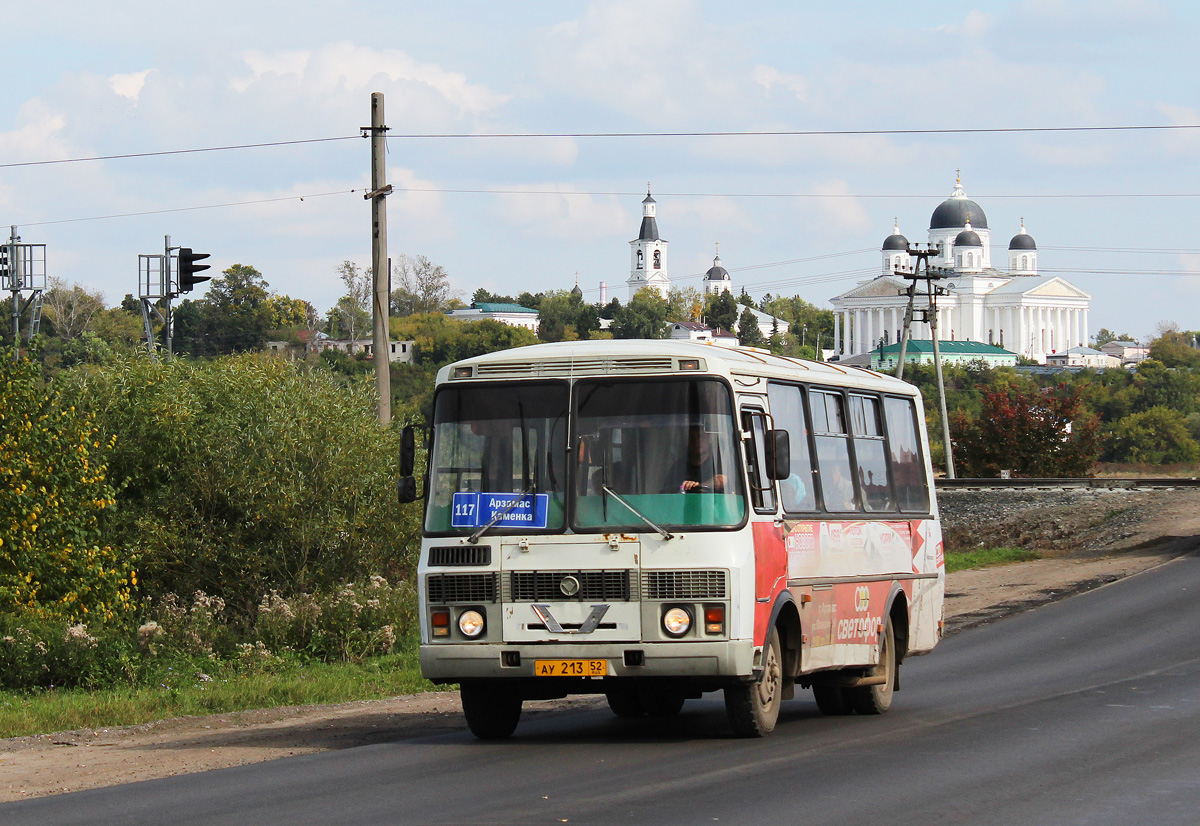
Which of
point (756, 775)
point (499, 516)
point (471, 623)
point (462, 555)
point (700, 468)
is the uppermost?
point (700, 468)

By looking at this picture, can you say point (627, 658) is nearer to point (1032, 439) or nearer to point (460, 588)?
point (460, 588)

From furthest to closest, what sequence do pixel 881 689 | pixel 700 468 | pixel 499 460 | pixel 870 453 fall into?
pixel 870 453, pixel 881 689, pixel 499 460, pixel 700 468

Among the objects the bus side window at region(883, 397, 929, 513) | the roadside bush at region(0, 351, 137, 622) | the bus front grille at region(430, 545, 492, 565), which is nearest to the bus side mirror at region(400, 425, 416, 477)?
the bus front grille at region(430, 545, 492, 565)

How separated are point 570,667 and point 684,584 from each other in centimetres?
95

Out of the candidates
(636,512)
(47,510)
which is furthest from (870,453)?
(47,510)

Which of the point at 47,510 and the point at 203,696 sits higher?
the point at 47,510

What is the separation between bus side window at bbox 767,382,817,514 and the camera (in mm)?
11617

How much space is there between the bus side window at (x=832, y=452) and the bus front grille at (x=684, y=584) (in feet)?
7.21

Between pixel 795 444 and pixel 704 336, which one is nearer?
pixel 795 444

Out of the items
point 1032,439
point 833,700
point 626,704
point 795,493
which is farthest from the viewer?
point 1032,439

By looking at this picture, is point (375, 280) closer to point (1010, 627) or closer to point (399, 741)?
point (1010, 627)

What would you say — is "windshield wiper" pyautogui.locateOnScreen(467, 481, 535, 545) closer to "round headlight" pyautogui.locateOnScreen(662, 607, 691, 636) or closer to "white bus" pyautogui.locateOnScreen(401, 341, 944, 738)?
"white bus" pyautogui.locateOnScreen(401, 341, 944, 738)

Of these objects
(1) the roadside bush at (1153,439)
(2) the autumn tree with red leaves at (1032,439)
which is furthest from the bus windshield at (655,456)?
(1) the roadside bush at (1153,439)

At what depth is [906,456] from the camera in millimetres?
14570
